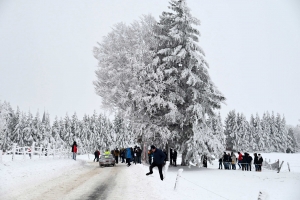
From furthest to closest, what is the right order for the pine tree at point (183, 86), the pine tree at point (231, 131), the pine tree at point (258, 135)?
1. the pine tree at point (258, 135)
2. the pine tree at point (231, 131)
3. the pine tree at point (183, 86)

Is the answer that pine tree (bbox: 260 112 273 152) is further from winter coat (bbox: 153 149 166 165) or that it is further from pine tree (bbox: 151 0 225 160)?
winter coat (bbox: 153 149 166 165)

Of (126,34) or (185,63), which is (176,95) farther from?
(126,34)

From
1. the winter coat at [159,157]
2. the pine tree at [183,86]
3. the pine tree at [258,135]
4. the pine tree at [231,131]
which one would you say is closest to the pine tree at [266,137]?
the pine tree at [258,135]

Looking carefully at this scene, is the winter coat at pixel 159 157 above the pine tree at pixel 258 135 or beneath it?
beneath

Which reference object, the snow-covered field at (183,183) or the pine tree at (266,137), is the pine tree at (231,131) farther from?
the snow-covered field at (183,183)

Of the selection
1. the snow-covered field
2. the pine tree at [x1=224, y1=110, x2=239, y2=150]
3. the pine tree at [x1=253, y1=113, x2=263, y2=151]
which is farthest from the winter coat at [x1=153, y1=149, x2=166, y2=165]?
the pine tree at [x1=253, y1=113, x2=263, y2=151]

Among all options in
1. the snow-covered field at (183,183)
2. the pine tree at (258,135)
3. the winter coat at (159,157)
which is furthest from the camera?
the pine tree at (258,135)

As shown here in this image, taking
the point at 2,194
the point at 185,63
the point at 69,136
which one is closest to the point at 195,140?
the point at 185,63

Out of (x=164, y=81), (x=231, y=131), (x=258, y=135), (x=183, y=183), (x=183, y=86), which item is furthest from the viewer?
(x=258, y=135)

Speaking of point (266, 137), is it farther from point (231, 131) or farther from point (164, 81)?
point (164, 81)

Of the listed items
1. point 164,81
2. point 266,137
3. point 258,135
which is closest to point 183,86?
point 164,81

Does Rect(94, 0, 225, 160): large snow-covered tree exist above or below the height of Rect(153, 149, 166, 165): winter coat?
above

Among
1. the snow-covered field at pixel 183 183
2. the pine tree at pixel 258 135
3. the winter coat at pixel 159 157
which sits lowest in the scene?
the snow-covered field at pixel 183 183

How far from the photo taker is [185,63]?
26578mm
